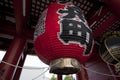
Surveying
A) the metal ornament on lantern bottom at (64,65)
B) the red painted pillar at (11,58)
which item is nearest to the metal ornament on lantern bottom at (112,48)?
the metal ornament on lantern bottom at (64,65)

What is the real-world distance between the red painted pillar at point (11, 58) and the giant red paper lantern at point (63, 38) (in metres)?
1.15

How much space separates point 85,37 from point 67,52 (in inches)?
9.3

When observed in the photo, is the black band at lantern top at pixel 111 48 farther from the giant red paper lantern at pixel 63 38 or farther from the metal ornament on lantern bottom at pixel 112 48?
the giant red paper lantern at pixel 63 38

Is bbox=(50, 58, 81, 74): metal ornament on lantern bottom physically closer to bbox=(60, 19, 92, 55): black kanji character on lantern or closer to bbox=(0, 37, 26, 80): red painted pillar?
bbox=(60, 19, 92, 55): black kanji character on lantern

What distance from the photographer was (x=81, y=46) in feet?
4.32

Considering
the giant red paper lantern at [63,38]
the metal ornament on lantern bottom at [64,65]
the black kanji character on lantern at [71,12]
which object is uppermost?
the black kanji character on lantern at [71,12]

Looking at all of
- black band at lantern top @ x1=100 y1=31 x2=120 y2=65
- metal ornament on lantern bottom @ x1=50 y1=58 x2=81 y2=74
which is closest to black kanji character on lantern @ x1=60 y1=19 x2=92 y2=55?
metal ornament on lantern bottom @ x1=50 y1=58 x2=81 y2=74

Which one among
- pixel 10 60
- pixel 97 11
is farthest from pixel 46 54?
pixel 97 11

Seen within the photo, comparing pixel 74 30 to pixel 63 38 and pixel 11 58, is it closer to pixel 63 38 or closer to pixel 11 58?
pixel 63 38

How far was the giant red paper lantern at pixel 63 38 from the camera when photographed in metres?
1.28

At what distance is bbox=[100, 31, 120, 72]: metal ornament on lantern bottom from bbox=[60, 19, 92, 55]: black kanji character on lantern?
0.86 m

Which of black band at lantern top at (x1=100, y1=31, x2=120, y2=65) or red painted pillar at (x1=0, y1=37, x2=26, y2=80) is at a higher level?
black band at lantern top at (x1=100, y1=31, x2=120, y2=65)

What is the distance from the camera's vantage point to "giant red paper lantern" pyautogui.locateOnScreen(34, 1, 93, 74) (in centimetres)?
128

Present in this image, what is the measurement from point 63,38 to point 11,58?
1.49 metres
